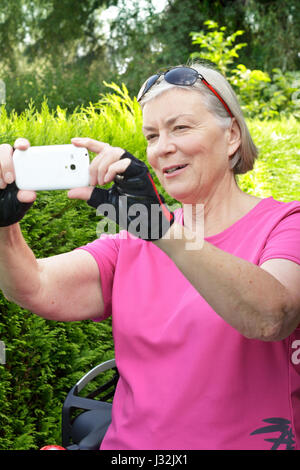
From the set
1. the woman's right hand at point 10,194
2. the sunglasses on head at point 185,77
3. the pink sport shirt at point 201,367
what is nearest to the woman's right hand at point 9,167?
the woman's right hand at point 10,194

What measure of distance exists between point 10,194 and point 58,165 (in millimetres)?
214

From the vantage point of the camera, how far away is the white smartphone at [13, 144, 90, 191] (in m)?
1.40

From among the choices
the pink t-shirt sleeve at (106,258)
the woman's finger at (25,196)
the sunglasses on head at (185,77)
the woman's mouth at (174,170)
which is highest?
the sunglasses on head at (185,77)

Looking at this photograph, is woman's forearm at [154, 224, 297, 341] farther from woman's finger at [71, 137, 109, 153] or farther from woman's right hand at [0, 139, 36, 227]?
woman's right hand at [0, 139, 36, 227]

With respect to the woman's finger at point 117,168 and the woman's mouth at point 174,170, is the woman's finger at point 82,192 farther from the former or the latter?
the woman's mouth at point 174,170

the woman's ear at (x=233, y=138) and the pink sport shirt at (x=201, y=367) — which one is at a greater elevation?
the woman's ear at (x=233, y=138)

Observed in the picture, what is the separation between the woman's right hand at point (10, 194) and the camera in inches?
57.0

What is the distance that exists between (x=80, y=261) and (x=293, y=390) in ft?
2.82

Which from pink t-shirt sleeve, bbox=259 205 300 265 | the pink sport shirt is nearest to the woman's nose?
the pink sport shirt

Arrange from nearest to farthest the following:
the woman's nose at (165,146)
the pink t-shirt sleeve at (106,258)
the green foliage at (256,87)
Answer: the woman's nose at (165,146)
the pink t-shirt sleeve at (106,258)
the green foliage at (256,87)

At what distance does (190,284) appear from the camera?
1741 millimetres
